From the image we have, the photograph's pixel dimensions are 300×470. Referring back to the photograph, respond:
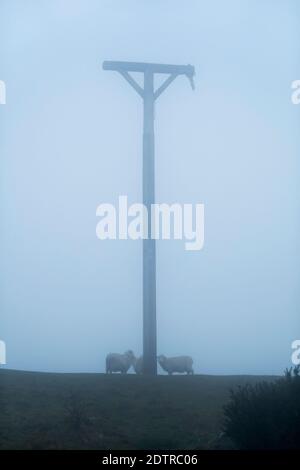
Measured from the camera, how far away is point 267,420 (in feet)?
31.9

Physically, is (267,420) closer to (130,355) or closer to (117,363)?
(117,363)

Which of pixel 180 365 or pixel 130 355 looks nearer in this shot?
pixel 130 355

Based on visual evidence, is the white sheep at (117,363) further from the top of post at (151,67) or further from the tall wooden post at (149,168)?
the top of post at (151,67)

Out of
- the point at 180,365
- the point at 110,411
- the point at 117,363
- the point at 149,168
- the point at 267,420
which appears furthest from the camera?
the point at 180,365

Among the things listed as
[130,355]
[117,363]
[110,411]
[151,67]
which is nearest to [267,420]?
[110,411]

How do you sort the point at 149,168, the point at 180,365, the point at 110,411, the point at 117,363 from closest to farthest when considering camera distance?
the point at 110,411, the point at 149,168, the point at 117,363, the point at 180,365

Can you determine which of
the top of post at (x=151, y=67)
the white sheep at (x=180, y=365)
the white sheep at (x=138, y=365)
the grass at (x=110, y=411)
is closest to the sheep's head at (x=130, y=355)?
the white sheep at (x=138, y=365)

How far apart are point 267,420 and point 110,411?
3.27 meters

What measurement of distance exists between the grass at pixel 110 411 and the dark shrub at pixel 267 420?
24.5 inches

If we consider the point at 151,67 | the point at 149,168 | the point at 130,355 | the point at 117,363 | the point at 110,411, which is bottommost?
the point at 110,411

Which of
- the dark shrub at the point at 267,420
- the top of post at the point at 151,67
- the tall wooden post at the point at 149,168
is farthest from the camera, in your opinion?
the top of post at the point at 151,67

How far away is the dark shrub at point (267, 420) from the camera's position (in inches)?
375

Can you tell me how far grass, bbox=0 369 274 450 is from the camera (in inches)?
413

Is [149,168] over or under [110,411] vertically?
over
